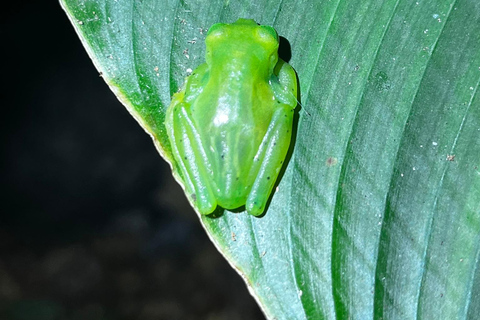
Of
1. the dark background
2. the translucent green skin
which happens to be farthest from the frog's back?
the dark background

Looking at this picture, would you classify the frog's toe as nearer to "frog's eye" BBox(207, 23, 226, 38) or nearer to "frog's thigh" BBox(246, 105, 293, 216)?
"frog's thigh" BBox(246, 105, 293, 216)

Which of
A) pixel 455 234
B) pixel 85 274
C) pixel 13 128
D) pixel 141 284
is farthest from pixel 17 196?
pixel 455 234

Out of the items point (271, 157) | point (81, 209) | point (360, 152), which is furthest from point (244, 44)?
point (81, 209)

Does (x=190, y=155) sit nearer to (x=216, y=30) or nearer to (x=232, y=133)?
(x=232, y=133)

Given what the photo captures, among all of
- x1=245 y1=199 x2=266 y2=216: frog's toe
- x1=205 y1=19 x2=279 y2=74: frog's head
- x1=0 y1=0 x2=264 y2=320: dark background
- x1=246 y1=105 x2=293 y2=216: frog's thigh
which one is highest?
x1=205 y1=19 x2=279 y2=74: frog's head

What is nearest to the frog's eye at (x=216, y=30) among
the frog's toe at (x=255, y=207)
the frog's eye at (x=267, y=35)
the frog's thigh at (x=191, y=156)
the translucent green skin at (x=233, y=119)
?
the translucent green skin at (x=233, y=119)

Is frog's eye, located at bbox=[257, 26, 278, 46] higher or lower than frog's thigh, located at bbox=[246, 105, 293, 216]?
higher

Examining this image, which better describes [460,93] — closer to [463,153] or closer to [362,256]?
[463,153]
